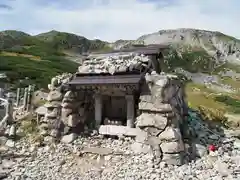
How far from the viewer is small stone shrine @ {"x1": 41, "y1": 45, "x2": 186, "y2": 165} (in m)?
14.6

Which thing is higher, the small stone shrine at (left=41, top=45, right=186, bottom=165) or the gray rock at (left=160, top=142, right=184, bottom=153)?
the small stone shrine at (left=41, top=45, right=186, bottom=165)

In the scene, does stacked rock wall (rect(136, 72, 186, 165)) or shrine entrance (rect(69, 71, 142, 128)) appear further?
shrine entrance (rect(69, 71, 142, 128))

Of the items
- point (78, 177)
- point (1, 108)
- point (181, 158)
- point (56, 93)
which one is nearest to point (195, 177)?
point (181, 158)

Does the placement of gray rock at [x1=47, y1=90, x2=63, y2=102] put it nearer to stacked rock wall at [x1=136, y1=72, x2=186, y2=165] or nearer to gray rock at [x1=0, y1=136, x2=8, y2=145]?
gray rock at [x1=0, y1=136, x2=8, y2=145]

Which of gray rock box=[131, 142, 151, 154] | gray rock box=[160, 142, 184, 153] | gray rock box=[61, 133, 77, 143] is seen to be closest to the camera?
gray rock box=[160, 142, 184, 153]

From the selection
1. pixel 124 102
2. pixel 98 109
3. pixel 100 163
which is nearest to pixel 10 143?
pixel 98 109

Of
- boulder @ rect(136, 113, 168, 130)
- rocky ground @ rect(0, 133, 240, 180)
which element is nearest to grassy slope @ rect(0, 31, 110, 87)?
rocky ground @ rect(0, 133, 240, 180)

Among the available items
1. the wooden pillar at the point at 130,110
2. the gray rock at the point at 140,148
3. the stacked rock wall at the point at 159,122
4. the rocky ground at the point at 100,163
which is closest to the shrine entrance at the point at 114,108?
the wooden pillar at the point at 130,110

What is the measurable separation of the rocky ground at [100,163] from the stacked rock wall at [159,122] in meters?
0.52

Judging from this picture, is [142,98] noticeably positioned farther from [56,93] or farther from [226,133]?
[226,133]

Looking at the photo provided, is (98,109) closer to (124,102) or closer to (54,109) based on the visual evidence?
(124,102)

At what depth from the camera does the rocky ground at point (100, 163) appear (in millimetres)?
13559

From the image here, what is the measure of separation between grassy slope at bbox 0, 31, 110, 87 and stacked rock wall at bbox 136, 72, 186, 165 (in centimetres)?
2531

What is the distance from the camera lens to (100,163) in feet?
49.0
